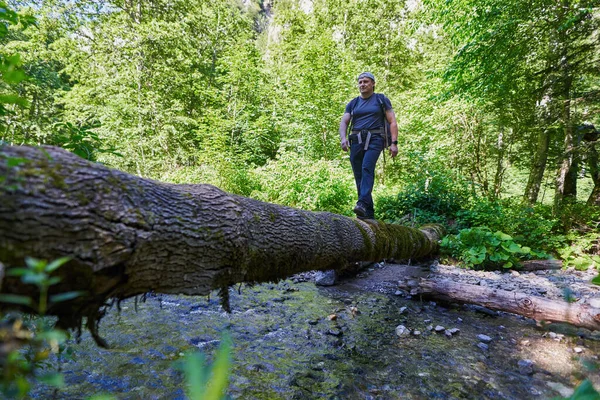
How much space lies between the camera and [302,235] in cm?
243

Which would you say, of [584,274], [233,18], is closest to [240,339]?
[584,274]

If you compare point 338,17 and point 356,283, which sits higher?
point 338,17

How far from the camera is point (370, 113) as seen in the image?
5.16 metres

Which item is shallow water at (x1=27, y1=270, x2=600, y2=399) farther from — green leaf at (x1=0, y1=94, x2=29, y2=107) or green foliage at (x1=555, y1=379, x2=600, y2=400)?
green leaf at (x1=0, y1=94, x2=29, y2=107)

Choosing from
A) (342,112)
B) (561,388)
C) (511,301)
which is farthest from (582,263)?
(342,112)

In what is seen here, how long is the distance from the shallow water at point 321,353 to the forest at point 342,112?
0.30 metres

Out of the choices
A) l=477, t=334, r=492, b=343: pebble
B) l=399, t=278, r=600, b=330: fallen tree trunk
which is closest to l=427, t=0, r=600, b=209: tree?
l=399, t=278, r=600, b=330: fallen tree trunk

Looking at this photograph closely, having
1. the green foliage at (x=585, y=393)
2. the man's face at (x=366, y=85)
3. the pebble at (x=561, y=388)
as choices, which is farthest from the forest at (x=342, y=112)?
the man's face at (x=366, y=85)

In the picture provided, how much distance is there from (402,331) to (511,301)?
137 centimetres

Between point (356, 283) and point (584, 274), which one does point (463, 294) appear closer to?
point (356, 283)

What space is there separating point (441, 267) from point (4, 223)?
5.99 meters

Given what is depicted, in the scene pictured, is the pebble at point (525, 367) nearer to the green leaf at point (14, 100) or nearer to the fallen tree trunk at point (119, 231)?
the fallen tree trunk at point (119, 231)

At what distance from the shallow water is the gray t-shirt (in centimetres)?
300

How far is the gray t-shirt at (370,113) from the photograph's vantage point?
5.14 m
